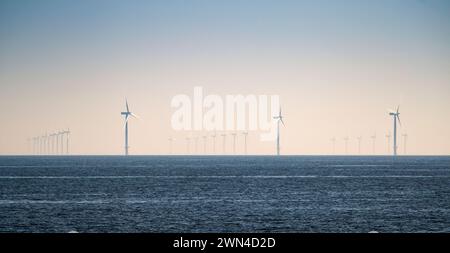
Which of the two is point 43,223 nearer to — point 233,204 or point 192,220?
point 192,220

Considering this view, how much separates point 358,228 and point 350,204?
2525 cm

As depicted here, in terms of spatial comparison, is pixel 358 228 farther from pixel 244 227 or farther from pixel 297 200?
pixel 297 200

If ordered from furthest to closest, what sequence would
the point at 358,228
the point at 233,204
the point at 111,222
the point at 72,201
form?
the point at 72,201
the point at 233,204
the point at 111,222
the point at 358,228

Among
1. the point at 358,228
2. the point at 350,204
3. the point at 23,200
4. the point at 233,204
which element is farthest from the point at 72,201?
the point at 358,228

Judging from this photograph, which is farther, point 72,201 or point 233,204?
point 72,201

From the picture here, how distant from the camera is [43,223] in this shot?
54250 mm

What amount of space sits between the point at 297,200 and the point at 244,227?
103 ft

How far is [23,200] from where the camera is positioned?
265 ft

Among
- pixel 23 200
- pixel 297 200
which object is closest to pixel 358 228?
pixel 297 200
